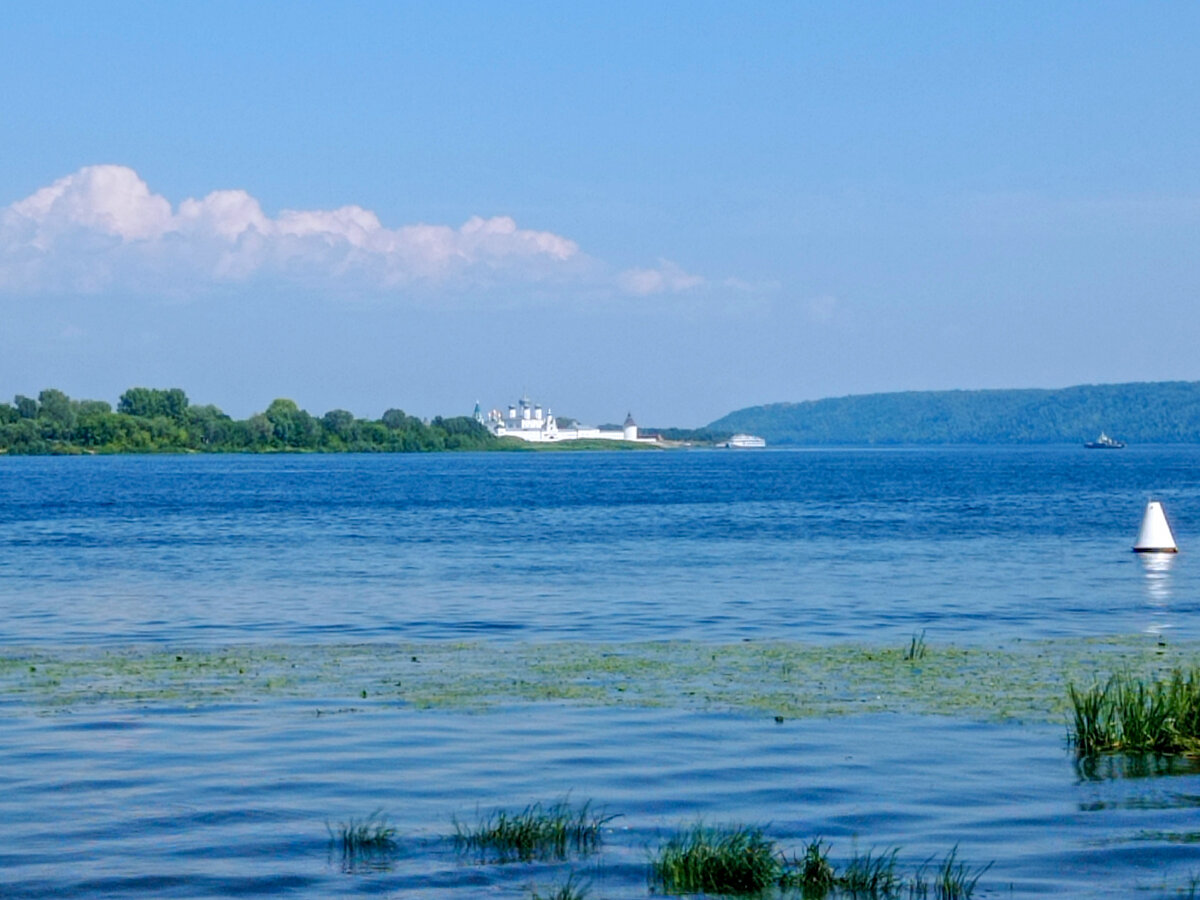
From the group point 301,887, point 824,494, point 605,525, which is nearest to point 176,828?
point 301,887

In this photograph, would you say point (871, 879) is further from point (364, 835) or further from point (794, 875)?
point (364, 835)

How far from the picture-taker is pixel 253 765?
16469 millimetres

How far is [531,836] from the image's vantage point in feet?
42.8

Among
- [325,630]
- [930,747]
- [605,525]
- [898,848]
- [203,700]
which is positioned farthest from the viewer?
[605,525]

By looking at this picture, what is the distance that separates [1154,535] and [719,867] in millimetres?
40652

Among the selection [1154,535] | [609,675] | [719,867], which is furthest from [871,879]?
[1154,535]

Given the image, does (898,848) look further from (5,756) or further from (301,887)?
(5,756)

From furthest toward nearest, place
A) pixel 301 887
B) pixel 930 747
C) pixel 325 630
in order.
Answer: pixel 325 630 < pixel 930 747 < pixel 301 887

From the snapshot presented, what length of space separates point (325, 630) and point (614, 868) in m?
18.2

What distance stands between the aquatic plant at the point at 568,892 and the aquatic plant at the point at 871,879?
1.96 m

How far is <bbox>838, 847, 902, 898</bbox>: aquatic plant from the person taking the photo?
11570 millimetres

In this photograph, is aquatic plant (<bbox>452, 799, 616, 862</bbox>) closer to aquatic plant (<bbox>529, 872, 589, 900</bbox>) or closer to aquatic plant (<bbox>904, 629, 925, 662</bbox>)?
aquatic plant (<bbox>529, 872, 589, 900</bbox>)

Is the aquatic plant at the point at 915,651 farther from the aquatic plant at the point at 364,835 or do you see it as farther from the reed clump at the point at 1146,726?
the aquatic plant at the point at 364,835

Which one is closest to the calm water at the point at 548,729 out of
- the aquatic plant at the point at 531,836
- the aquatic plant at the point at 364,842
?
the aquatic plant at the point at 364,842
